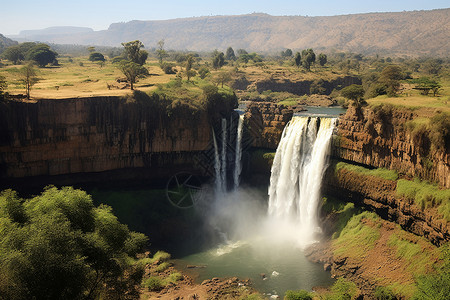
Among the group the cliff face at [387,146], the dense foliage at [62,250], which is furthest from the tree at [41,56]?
the cliff face at [387,146]

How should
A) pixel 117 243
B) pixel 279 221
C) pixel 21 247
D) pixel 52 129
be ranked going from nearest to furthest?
1. pixel 21 247
2. pixel 117 243
3. pixel 52 129
4. pixel 279 221

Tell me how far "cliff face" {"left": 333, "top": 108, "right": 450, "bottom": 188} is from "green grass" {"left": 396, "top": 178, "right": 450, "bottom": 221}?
591 millimetres

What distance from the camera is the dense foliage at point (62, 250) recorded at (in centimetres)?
1545

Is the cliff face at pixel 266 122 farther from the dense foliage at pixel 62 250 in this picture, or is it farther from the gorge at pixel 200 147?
the dense foliage at pixel 62 250

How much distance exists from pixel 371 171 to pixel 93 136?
80.8 feet

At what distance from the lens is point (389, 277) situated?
25.6 metres

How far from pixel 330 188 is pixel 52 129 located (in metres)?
25.1

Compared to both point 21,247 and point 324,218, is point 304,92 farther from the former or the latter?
point 21,247

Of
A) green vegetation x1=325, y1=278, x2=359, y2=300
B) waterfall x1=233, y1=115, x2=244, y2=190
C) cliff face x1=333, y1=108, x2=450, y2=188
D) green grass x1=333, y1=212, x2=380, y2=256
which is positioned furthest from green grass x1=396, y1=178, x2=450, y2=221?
waterfall x1=233, y1=115, x2=244, y2=190

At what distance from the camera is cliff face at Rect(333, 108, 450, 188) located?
2623 cm

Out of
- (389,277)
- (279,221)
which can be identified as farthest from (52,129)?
(389,277)

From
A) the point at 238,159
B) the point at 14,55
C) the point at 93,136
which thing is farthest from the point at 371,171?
the point at 14,55

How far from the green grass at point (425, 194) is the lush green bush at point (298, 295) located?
10052 mm

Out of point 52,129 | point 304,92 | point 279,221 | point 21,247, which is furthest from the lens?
point 304,92
